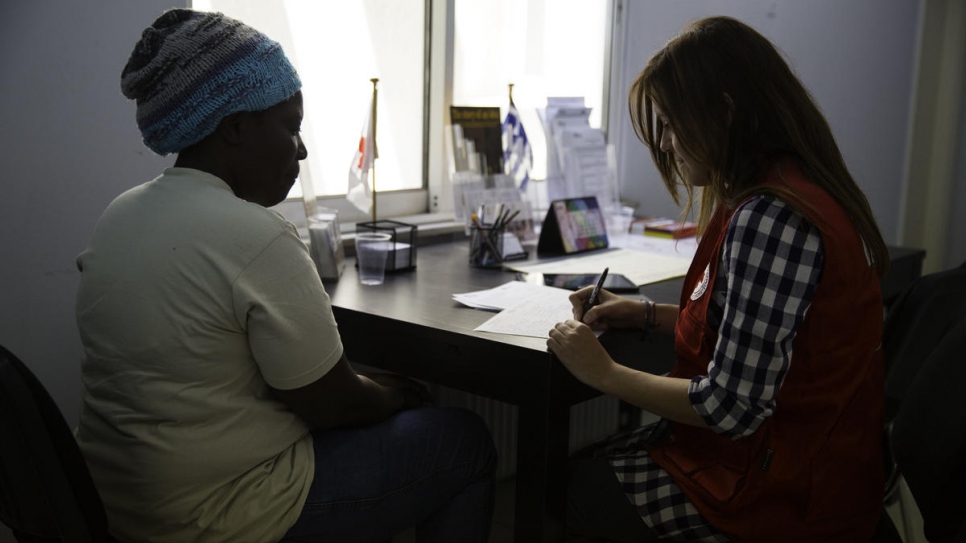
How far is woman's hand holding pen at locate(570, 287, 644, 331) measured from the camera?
151cm

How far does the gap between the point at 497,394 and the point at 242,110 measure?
586 mm

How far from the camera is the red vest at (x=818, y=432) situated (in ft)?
3.69

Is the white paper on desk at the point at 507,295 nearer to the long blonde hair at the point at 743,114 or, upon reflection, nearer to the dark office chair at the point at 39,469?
the long blonde hair at the point at 743,114

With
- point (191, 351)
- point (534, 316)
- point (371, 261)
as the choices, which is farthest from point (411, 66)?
point (191, 351)

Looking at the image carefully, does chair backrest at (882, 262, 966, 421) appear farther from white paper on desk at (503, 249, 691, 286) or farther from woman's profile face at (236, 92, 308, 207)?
woman's profile face at (236, 92, 308, 207)

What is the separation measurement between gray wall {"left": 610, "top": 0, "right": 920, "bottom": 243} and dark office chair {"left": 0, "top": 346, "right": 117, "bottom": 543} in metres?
2.34

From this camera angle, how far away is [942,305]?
1.61 meters

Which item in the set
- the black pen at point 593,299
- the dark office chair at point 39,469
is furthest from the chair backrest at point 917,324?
the dark office chair at point 39,469

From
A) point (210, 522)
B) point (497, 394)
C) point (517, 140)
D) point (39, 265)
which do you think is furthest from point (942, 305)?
point (39, 265)

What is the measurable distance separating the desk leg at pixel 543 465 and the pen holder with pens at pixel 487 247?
69cm

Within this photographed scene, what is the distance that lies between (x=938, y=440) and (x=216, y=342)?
0.99 metres

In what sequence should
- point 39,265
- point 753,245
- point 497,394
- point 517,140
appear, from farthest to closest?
point 517,140, point 39,265, point 497,394, point 753,245

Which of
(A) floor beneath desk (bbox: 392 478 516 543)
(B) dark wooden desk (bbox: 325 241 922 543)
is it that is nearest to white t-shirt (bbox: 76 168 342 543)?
(B) dark wooden desk (bbox: 325 241 922 543)

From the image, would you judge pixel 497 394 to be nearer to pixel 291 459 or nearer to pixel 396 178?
pixel 291 459
